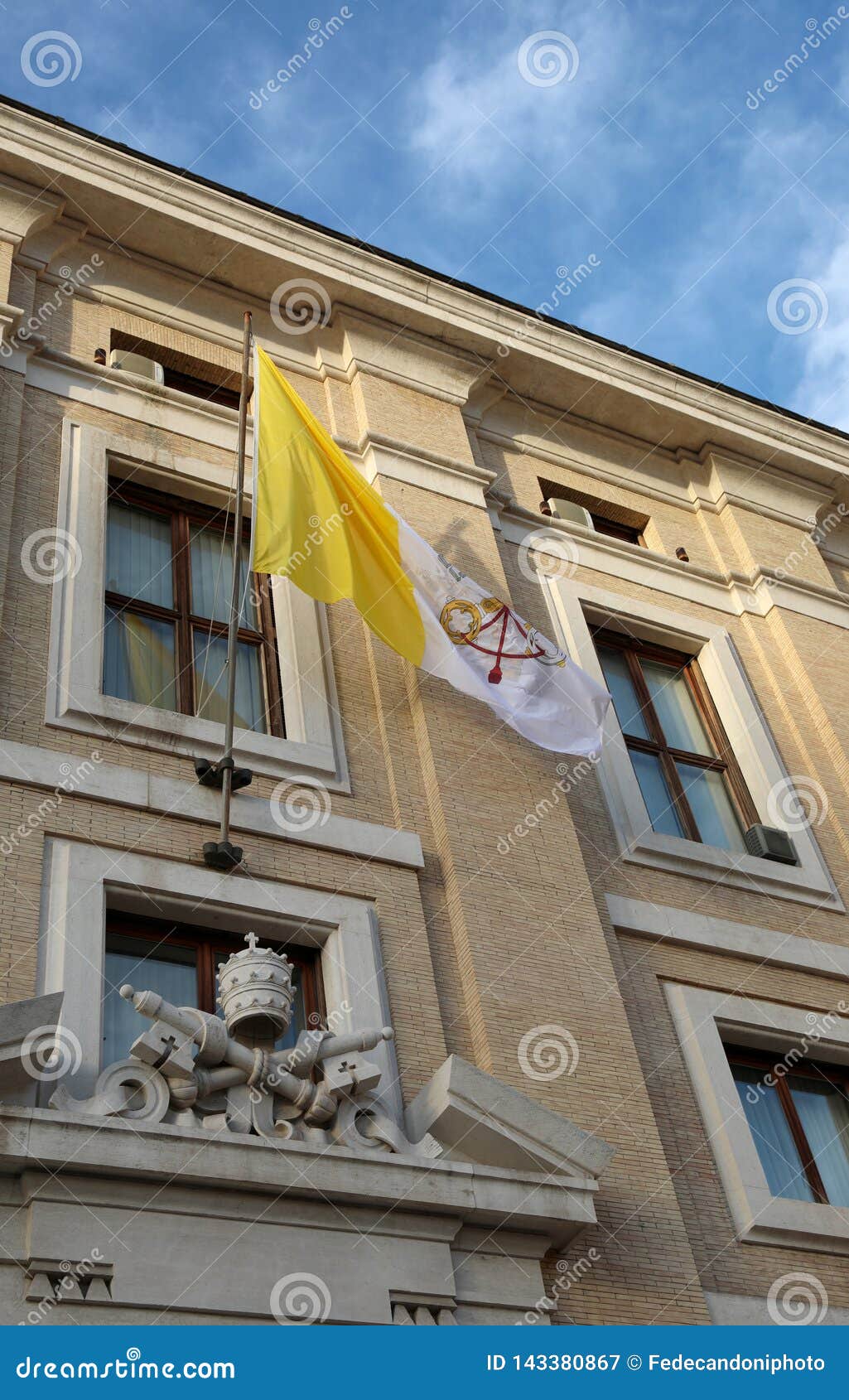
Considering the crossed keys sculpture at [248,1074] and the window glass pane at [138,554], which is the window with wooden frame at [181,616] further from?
the crossed keys sculpture at [248,1074]

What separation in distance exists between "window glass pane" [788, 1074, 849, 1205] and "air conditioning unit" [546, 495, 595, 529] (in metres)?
6.67

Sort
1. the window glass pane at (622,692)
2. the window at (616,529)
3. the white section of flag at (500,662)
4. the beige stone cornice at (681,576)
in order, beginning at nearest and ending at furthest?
the white section of flag at (500,662) → the window glass pane at (622,692) → the beige stone cornice at (681,576) → the window at (616,529)

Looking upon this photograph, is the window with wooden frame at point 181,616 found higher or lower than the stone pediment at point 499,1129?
higher

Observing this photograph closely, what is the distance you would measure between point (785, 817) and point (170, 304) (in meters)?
7.99

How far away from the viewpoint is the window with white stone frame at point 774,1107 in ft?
37.0

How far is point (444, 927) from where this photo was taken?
457 inches

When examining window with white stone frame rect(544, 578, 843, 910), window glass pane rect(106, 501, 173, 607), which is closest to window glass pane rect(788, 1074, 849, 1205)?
window with white stone frame rect(544, 578, 843, 910)

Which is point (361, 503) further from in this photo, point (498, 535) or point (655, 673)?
point (655, 673)

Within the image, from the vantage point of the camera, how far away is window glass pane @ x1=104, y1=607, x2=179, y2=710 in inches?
485

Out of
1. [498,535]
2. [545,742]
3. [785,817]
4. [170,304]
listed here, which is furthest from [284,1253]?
[170,304]

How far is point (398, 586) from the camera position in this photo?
12.9m

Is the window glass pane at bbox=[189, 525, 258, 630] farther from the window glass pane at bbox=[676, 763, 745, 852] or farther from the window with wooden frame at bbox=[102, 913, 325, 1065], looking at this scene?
the window glass pane at bbox=[676, 763, 745, 852]

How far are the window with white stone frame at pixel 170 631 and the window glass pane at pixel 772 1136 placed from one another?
4.08 metres

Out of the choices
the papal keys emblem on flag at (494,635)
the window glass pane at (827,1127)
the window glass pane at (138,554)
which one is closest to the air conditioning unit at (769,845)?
the window glass pane at (827,1127)
